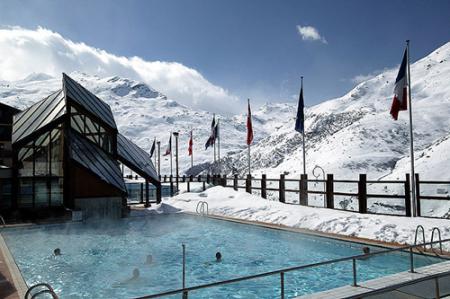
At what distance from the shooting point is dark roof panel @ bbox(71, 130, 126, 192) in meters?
21.0

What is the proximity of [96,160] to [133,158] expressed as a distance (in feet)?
14.8

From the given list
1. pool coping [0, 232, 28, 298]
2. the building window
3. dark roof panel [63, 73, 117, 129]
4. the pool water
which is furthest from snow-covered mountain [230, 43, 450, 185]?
pool coping [0, 232, 28, 298]

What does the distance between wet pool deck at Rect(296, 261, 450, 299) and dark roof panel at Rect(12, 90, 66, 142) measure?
765 inches

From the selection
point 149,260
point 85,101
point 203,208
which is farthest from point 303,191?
point 85,101

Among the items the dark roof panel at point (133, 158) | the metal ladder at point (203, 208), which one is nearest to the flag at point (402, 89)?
the metal ladder at point (203, 208)

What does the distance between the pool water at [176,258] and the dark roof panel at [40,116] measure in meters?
6.39

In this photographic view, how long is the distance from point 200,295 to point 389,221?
308 inches

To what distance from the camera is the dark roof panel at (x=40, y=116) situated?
828 inches

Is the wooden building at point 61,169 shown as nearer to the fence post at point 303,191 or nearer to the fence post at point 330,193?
the fence post at point 303,191

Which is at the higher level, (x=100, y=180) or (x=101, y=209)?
(x=100, y=180)

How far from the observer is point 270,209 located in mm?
18047

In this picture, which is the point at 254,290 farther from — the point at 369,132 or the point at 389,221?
the point at 369,132

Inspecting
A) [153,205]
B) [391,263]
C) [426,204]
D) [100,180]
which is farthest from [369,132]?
[391,263]

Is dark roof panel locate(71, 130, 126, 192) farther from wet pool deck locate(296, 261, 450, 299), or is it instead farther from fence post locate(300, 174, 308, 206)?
wet pool deck locate(296, 261, 450, 299)
